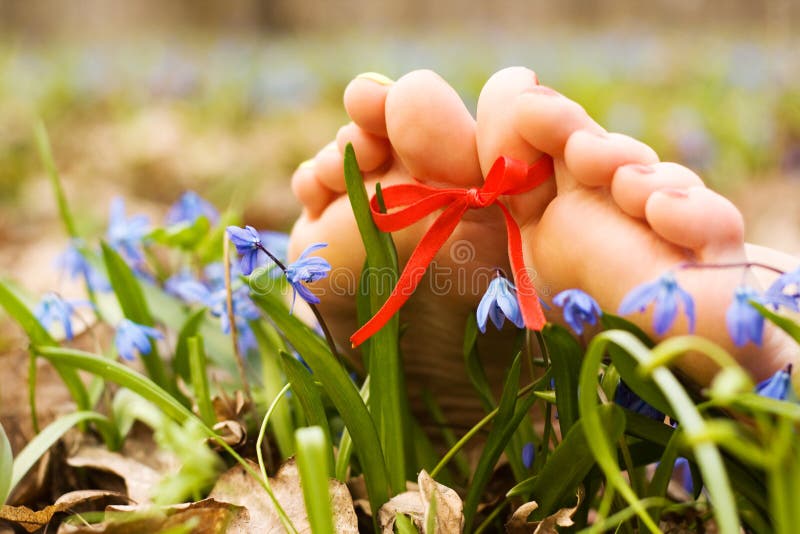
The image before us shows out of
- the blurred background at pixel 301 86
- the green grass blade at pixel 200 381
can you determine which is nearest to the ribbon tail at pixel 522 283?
the green grass blade at pixel 200 381

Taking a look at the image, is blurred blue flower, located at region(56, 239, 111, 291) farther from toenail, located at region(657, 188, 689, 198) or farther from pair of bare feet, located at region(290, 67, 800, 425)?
toenail, located at region(657, 188, 689, 198)

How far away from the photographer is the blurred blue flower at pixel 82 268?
1.25 meters

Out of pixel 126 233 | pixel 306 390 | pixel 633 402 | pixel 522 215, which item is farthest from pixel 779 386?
pixel 126 233

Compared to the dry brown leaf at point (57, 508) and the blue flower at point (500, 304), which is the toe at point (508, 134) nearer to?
the blue flower at point (500, 304)

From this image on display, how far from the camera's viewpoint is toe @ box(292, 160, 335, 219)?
90 centimetres

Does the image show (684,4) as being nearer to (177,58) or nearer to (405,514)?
(177,58)

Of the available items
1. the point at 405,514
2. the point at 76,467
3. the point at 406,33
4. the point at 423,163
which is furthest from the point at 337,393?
the point at 406,33

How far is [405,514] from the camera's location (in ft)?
2.52

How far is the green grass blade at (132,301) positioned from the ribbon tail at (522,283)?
514mm

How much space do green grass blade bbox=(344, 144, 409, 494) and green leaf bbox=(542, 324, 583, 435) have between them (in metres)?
0.16

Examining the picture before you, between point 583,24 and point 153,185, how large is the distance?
5197mm

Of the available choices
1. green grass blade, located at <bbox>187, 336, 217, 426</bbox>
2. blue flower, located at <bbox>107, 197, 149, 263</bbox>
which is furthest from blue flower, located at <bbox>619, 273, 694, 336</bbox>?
blue flower, located at <bbox>107, 197, 149, 263</bbox>

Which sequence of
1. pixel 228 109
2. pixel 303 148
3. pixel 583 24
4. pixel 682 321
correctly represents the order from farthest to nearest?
1. pixel 583 24
2. pixel 228 109
3. pixel 303 148
4. pixel 682 321

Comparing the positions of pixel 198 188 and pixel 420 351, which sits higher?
pixel 420 351
